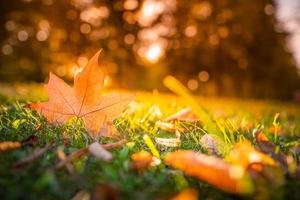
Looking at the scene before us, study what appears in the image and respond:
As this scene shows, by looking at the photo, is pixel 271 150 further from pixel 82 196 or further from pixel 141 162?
pixel 82 196

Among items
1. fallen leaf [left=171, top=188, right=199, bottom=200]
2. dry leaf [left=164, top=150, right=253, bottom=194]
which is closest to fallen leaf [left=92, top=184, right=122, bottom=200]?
fallen leaf [left=171, top=188, right=199, bottom=200]

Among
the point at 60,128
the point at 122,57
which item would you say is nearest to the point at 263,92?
the point at 122,57

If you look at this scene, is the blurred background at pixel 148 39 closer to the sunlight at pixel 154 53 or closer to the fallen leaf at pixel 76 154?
the sunlight at pixel 154 53

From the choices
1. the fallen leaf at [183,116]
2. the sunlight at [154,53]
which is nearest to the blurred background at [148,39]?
the sunlight at [154,53]

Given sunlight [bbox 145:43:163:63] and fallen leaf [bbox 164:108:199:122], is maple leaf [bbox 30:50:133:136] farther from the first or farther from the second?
sunlight [bbox 145:43:163:63]

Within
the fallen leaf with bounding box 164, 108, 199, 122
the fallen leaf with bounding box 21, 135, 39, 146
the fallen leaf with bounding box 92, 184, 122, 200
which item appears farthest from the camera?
the fallen leaf with bounding box 164, 108, 199, 122

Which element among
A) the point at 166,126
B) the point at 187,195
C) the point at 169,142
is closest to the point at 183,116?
the point at 166,126
